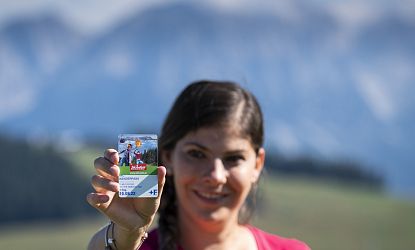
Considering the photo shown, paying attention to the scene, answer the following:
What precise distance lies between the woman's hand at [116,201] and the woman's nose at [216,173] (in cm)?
77

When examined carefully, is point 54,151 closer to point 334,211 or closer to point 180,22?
point 334,211

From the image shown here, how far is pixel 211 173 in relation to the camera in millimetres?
2883

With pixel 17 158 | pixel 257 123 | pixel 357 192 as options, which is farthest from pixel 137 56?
pixel 257 123

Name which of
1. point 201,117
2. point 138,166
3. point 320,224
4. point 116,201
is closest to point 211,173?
point 201,117

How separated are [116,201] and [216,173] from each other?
84cm

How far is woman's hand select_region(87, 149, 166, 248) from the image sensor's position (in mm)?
1992

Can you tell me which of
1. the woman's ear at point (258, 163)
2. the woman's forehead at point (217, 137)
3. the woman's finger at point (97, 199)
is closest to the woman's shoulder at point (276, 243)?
the woman's ear at point (258, 163)

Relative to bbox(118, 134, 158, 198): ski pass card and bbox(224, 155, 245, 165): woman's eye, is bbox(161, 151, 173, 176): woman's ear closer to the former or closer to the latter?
bbox(224, 155, 245, 165): woman's eye

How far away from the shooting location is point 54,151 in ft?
79.8

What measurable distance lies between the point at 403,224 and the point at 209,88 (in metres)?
22.7

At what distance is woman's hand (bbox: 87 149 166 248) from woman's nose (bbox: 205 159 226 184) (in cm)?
77

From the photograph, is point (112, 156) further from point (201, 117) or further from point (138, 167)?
→ point (201, 117)

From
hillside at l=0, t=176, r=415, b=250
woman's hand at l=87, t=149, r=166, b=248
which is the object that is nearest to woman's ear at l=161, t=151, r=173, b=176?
woman's hand at l=87, t=149, r=166, b=248

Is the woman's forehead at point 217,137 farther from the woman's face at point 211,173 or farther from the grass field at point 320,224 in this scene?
the grass field at point 320,224
